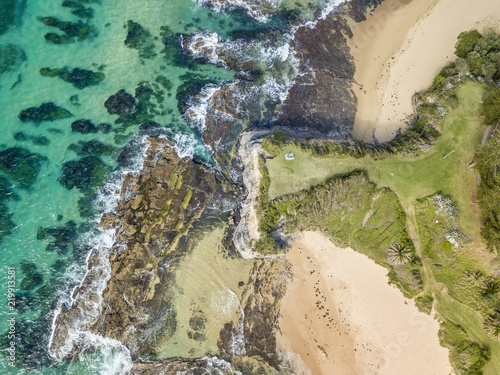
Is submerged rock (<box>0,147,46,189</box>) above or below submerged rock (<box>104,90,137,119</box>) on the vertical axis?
below

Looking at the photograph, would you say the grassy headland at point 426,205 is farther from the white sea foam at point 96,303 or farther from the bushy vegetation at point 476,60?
the white sea foam at point 96,303

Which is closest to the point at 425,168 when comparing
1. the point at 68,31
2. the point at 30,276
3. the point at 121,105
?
the point at 121,105

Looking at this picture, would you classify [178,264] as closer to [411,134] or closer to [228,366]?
[228,366]

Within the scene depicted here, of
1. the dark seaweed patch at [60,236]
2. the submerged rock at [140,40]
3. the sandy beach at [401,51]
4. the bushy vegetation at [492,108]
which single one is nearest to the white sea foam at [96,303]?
the dark seaweed patch at [60,236]

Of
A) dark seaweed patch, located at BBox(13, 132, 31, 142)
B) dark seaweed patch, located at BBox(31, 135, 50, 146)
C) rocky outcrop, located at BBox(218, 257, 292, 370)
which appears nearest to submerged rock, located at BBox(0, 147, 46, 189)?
dark seaweed patch, located at BBox(13, 132, 31, 142)

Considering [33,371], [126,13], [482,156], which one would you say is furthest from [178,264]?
[482,156]

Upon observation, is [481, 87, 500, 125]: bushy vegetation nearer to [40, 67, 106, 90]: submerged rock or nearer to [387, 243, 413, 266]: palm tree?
[387, 243, 413, 266]: palm tree

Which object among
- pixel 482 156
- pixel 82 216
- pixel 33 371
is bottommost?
pixel 33 371
